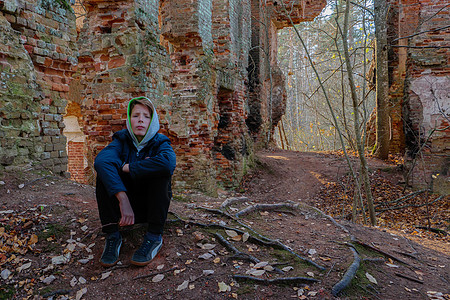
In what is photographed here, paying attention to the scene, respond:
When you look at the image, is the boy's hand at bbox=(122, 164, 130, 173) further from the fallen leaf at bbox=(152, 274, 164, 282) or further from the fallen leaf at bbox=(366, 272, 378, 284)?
the fallen leaf at bbox=(366, 272, 378, 284)

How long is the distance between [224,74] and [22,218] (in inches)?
311

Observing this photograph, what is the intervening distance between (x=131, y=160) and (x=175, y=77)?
241 inches

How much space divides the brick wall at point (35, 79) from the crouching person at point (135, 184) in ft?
6.02

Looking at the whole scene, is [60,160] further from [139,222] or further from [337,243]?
[337,243]

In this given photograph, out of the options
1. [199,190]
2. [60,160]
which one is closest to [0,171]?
[60,160]

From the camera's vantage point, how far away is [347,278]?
9.01ft

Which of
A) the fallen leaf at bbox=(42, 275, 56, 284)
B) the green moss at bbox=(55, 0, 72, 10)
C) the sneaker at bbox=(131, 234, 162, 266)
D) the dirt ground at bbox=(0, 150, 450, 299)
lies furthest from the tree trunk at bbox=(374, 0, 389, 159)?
the fallen leaf at bbox=(42, 275, 56, 284)

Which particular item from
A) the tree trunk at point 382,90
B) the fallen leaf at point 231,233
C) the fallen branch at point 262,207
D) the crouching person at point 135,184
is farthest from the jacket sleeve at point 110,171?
the tree trunk at point 382,90

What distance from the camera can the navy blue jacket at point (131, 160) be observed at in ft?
9.07

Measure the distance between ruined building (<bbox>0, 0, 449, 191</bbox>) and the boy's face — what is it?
77.2 inches

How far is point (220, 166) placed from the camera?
11055 millimetres

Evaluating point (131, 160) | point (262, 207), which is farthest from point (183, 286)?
point (262, 207)

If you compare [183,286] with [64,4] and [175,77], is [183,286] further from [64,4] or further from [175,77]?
[175,77]

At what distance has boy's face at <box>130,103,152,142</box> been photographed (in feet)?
10.4
